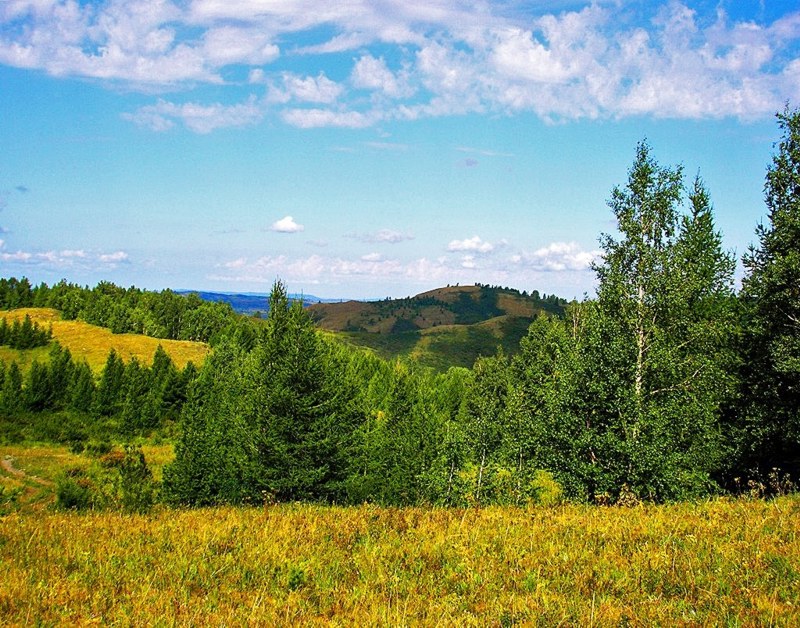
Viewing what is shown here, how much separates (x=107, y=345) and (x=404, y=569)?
496 ft

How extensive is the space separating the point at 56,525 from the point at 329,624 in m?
6.22

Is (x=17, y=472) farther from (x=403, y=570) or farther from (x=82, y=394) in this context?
(x=403, y=570)

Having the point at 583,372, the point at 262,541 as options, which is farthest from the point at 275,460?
the point at 262,541

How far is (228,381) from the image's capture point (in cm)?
5216

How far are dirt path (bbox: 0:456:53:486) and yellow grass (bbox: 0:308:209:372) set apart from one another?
194 feet

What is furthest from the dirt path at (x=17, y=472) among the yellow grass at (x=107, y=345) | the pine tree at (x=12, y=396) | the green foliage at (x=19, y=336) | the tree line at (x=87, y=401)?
the green foliage at (x=19, y=336)

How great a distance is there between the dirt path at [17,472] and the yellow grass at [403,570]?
5592cm

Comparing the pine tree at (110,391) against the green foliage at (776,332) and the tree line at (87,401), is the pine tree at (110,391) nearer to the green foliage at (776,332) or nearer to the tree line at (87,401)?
the tree line at (87,401)

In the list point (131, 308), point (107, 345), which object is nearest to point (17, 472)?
point (107, 345)

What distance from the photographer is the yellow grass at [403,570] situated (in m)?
5.46

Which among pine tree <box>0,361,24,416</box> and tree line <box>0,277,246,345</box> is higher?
tree line <box>0,277,246,345</box>

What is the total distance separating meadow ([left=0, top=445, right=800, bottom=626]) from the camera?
5469 mm

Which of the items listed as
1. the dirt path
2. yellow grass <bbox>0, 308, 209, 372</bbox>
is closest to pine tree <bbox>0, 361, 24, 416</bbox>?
the dirt path

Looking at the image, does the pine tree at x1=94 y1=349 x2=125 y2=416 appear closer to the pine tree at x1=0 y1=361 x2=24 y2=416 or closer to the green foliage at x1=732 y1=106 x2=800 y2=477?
the pine tree at x1=0 y1=361 x2=24 y2=416
